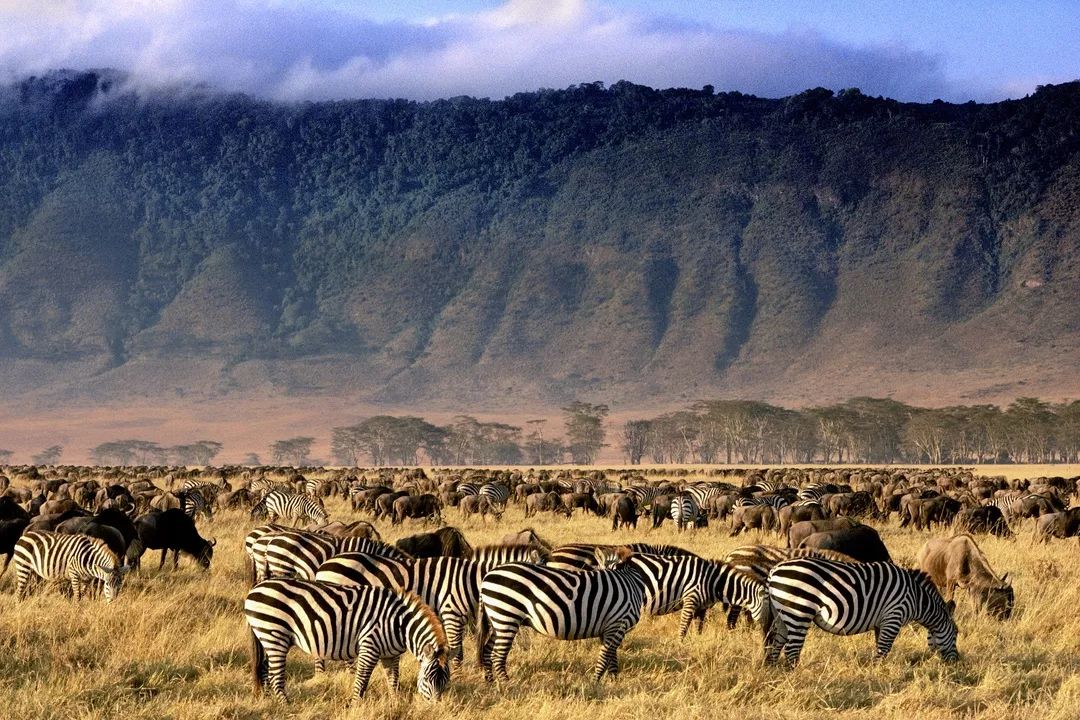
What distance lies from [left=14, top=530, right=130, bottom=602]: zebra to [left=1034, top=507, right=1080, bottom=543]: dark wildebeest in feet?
58.9

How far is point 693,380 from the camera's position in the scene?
180875 mm

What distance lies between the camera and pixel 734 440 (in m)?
134

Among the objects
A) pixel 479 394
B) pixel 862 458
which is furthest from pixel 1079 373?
pixel 479 394

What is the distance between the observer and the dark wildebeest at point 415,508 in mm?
30844

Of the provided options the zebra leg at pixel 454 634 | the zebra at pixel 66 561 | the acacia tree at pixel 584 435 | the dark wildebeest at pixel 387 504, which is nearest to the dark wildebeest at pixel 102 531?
the zebra at pixel 66 561

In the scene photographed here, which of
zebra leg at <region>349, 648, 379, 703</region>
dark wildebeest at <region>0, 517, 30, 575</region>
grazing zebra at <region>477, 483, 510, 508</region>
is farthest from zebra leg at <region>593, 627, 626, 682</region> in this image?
grazing zebra at <region>477, 483, 510, 508</region>

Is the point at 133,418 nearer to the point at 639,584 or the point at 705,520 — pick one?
the point at 705,520

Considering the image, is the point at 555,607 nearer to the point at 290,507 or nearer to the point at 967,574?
the point at 967,574

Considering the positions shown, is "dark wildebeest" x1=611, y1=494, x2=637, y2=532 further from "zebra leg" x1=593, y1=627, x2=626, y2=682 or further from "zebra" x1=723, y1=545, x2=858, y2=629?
"zebra leg" x1=593, y1=627, x2=626, y2=682

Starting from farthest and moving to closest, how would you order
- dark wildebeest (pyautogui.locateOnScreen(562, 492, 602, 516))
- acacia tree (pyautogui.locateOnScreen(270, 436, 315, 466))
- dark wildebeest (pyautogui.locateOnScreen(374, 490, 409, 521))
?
acacia tree (pyautogui.locateOnScreen(270, 436, 315, 466))
dark wildebeest (pyautogui.locateOnScreen(562, 492, 602, 516))
dark wildebeest (pyautogui.locateOnScreen(374, 490, 409, 521))

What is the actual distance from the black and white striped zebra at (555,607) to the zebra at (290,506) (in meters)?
17.8

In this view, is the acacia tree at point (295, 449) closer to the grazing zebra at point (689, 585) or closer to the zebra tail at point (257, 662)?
the grazing zebra at point (689, 585)

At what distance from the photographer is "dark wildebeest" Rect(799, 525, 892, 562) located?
16.9m

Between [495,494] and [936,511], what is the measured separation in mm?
13071
